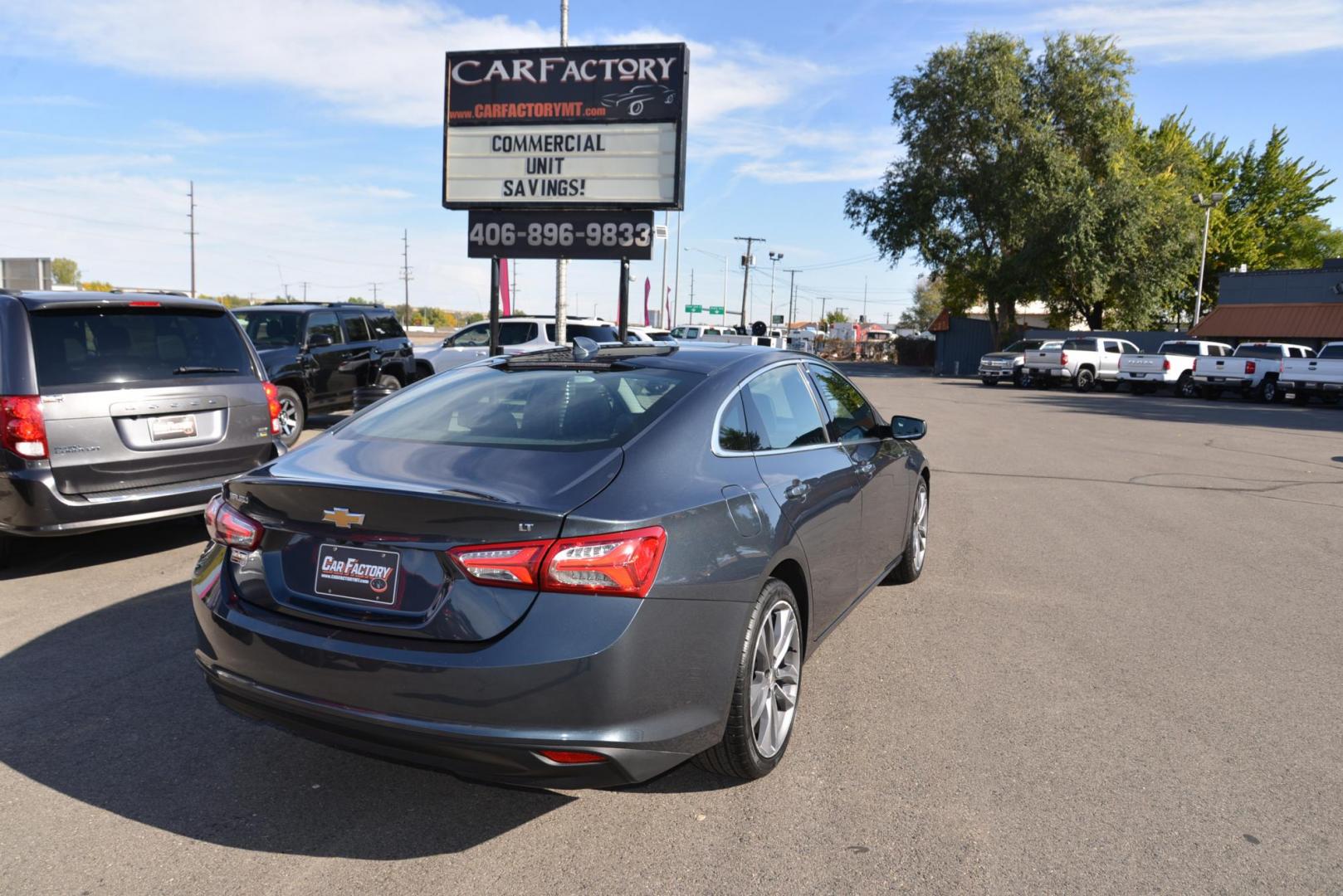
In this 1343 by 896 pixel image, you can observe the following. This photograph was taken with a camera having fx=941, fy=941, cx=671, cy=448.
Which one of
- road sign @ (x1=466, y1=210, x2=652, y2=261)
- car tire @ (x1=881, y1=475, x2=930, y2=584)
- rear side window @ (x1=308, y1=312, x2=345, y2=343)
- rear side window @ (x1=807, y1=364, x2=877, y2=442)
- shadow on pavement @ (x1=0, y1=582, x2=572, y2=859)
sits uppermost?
road sign @ (x1=466, y1=210, x2=652, y2=261)

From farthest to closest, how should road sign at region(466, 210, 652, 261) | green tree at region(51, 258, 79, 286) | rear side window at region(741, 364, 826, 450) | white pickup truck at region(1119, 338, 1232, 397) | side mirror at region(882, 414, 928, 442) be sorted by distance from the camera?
green tree at region(51, 258, 79, 286), white pickup truck at region(1119, 338, 1232, 397), road sign at region(466, 210, 652, 261), side mirror at region(882, 414, 928, 442), rear side window at region(741, 364, 826, 450)

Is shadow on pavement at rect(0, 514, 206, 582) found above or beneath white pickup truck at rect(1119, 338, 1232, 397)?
beneath

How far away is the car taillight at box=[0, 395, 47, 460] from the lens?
5.62 metres

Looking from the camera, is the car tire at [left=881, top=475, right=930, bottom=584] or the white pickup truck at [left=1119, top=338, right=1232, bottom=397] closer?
the car tire at [left=881, top=475, right=930, bottom=584]

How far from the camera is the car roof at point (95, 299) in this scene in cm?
593

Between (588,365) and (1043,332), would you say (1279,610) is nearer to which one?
(588,365)

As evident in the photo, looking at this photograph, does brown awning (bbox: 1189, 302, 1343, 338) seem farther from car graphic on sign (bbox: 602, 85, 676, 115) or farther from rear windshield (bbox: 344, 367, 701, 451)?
rear windshield (bbox: 344, 367, 701, 451)

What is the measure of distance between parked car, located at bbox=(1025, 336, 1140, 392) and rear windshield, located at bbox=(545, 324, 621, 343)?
71.7 feet

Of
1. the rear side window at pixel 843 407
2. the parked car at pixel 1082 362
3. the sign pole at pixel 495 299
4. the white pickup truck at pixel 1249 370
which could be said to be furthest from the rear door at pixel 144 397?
the parked car at pixel 1082 362

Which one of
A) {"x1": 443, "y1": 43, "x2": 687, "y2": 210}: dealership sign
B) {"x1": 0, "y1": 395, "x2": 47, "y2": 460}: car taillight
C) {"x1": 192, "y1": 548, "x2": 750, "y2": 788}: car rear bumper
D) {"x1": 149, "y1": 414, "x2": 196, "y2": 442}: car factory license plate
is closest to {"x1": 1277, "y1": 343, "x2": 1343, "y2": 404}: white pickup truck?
Answer: {"x1": 443, "y1": 43, "x2": 687, "y2": 210}: dealership sign

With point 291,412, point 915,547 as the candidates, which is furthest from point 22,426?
point 291,412

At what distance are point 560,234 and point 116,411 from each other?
666cm

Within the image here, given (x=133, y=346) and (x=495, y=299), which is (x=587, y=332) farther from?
(x=133, y=346)

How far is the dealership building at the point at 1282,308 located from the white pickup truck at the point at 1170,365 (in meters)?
12.6
